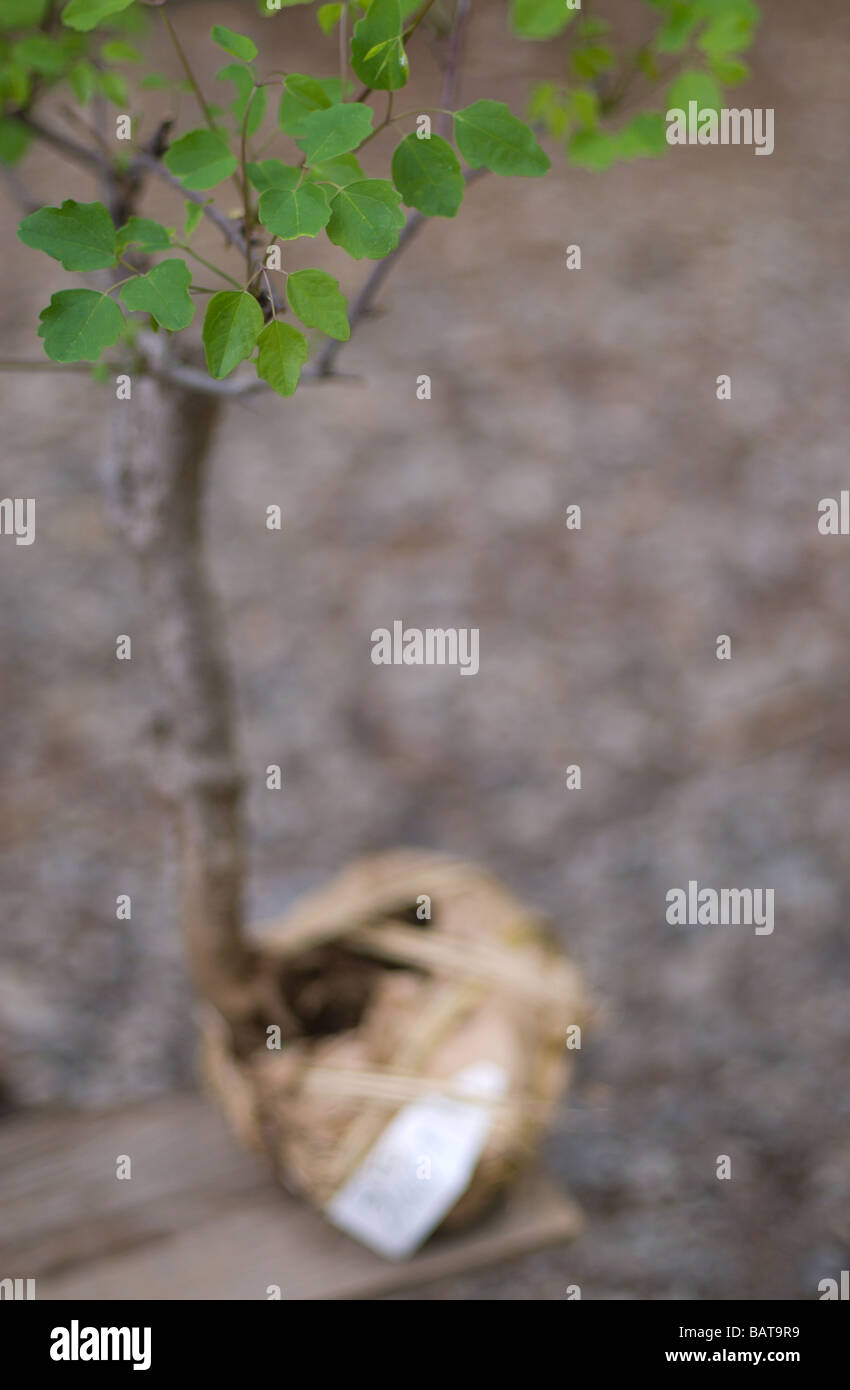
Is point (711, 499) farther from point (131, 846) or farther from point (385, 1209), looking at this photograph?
point (385, 1209)

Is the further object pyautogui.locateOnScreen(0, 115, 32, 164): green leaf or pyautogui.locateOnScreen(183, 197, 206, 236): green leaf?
pyautogui.locateOnScreen(0, 115, 32, 164): green leaf

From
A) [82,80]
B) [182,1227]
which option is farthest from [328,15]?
[182,1227]

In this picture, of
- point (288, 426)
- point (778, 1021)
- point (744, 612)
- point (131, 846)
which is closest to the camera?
point (778, 1021)

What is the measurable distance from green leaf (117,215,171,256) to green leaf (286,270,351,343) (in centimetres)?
8

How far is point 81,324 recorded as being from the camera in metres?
0.55

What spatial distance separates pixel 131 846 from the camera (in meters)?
1.90

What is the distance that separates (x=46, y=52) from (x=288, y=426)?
73.3 inches

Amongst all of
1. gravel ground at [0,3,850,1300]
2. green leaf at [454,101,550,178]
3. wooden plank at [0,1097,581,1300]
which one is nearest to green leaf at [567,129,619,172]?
green leaf at [454,101,550,178]

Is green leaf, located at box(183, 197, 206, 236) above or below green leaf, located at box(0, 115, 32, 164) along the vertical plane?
below

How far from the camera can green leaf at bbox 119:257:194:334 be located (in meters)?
0.54

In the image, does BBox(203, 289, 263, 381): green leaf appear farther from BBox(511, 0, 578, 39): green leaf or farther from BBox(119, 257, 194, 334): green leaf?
BBox(511, 0, 578, 39): green leaf

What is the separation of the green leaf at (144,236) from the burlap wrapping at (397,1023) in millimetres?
748

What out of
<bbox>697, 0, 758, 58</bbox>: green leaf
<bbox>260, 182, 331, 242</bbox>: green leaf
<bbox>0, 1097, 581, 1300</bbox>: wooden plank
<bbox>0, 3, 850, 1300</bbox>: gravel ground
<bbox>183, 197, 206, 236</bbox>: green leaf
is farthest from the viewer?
<bbox>0, 3, 850, 1300</bbox>: gravel ground
